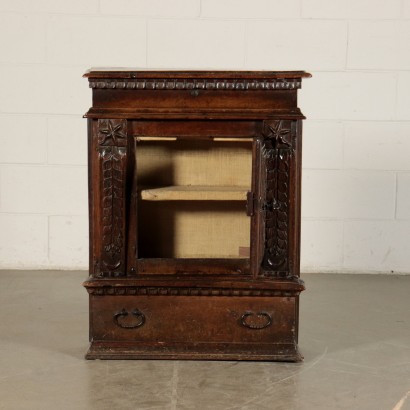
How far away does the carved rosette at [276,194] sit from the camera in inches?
113

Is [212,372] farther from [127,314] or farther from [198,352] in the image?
[127,314]

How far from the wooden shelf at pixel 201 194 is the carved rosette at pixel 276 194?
9 cm

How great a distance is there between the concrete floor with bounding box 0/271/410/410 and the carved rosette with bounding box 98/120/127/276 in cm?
37

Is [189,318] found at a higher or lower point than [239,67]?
lower

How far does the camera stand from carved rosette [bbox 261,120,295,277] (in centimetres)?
287

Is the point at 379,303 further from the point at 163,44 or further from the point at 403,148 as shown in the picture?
the point at 163,44

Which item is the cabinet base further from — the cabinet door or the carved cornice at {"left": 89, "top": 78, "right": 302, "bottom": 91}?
the carved cornice at {"left": 89, "top": 78, "right": 302, "bottom": 91}

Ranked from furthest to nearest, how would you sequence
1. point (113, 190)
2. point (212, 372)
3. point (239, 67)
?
point (239, 67) → point (113, 190) → point (212, 372)

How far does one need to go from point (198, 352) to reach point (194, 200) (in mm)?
522

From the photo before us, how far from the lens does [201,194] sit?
2.93 metres

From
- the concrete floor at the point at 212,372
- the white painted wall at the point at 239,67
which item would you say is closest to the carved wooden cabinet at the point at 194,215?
the concrete floor at the point at 212,372

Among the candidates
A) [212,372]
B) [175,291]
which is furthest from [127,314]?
[212,372]

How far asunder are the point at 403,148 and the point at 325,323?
4.84 ft

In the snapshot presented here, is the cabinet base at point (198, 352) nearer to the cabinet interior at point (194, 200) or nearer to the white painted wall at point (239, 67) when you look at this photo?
the cabinet interior at point (194, 200)
